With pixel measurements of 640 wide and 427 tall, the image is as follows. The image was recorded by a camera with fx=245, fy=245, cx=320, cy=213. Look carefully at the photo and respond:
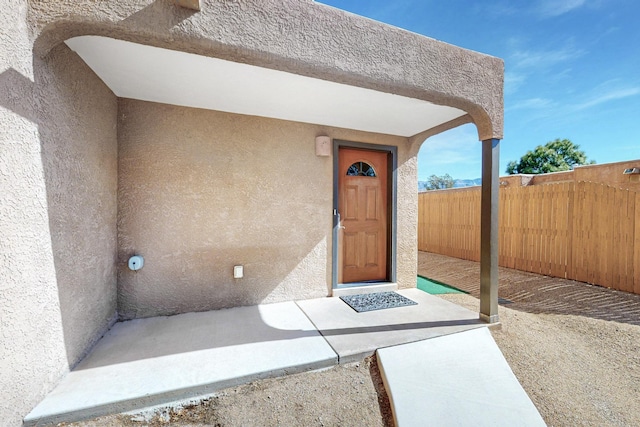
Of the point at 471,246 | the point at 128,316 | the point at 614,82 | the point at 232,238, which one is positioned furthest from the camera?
the point at 614,82

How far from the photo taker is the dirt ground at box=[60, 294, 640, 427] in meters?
2.11

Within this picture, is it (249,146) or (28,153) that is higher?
(249,146)

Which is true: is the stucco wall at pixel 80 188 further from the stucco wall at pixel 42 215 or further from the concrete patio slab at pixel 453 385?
Result: the concrete patio slab at pixel 453 385

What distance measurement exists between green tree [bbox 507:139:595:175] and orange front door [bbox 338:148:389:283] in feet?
99.7

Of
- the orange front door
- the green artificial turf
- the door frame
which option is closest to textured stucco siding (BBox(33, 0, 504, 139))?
the door frame

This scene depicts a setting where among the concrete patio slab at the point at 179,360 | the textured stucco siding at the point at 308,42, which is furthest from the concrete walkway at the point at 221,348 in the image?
the textured stucco siding at the point at 308,42

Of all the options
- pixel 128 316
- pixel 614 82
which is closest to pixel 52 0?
pixel 128 316

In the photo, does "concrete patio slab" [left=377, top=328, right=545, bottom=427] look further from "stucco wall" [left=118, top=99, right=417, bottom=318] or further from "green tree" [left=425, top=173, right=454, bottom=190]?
"green tree" [left=425, top=173, right=454, bottom=190]

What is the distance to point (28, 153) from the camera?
6.34ft

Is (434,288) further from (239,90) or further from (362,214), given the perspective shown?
(239,90)

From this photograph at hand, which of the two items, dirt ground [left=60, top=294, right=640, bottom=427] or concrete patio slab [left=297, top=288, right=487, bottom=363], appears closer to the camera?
dirt ground [left=60, top=294, right=640, bottom=427]

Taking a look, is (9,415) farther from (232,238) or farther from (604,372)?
(604,372)

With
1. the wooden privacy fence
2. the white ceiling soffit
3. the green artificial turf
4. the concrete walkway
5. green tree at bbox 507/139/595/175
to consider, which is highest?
green tree at bbox 507/139/595/175

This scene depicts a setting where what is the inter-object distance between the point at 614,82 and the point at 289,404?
81.1 feet
